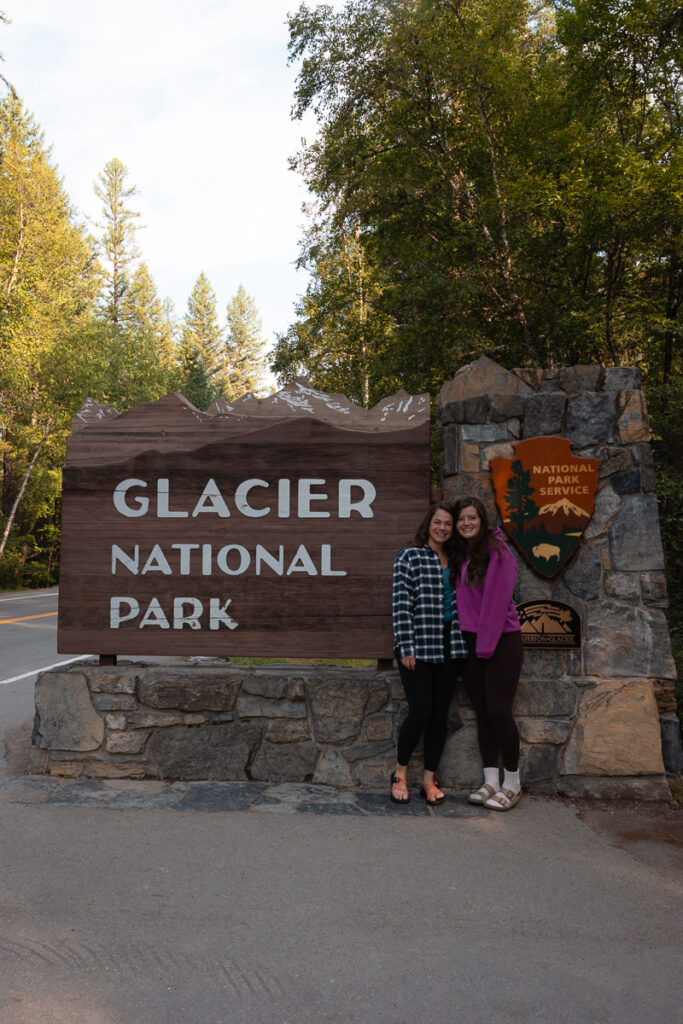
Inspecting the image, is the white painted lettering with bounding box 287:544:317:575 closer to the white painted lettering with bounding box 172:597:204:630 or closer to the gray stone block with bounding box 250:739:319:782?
the white painted lettering with bounding box 172:597:204:630

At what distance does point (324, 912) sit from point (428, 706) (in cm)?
148

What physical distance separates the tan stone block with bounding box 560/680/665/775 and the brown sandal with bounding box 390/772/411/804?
3.17 feet

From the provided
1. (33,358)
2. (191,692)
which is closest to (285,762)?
(191,692)

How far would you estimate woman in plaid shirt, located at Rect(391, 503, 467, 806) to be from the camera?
4312 millimetres

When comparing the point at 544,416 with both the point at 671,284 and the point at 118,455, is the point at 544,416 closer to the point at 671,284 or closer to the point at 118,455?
the point at 118,455

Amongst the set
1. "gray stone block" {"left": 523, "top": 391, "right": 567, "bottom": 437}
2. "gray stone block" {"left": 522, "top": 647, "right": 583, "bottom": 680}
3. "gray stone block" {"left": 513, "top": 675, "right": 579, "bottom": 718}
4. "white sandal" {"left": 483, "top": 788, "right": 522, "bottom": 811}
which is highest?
"gray stone block" {"left": 523, "top": 391, "right": 567, "bottom": 437}

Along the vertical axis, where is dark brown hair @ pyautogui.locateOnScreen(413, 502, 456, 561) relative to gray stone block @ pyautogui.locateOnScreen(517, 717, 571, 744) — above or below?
above

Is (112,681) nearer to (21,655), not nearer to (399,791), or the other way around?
(399,791)

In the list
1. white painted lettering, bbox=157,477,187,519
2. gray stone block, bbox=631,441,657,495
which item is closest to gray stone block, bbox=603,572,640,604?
gray stone block, bbox=631,441,657,495

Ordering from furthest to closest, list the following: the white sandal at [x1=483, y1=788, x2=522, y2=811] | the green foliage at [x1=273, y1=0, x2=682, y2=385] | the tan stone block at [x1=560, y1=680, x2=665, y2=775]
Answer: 1. the green foliage at [x1=273, y1=0, x2=682, y2=385]
2. the tan stone block at [x1=560, y1=680, x2=665, y2=775]
3. the white sandal at [x1=483, y1=788, x2=522, y2=811]

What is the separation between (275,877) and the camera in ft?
11.1

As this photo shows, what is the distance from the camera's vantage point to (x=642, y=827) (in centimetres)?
404

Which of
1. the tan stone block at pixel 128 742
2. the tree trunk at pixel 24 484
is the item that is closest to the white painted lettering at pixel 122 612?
the tan stone block at pixel 128 742

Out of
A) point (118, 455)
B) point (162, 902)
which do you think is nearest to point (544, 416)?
point (118, 455)
